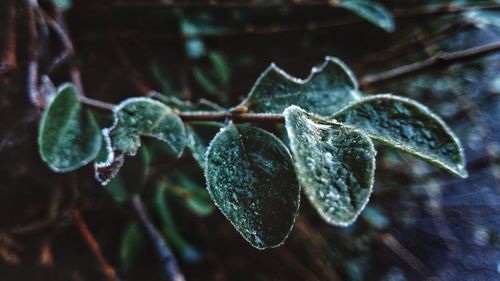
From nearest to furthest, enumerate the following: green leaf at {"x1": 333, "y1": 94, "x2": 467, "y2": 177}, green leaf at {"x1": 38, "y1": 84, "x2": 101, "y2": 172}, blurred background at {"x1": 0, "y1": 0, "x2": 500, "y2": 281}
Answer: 1. green leaf at {"x1": 333, "y1": 94, "x2": 467, "y2": 177}
2. green leaf at {"x1": 38, "y1": 84, "x2": 101, "y2": 172}
3. blurred background at {"x1": 0, "y1": 0, "x2": 500, "y2": 281}

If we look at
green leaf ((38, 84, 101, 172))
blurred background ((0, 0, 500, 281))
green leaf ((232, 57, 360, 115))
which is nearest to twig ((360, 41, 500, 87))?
blurred background ((0, 0, 500, 281))

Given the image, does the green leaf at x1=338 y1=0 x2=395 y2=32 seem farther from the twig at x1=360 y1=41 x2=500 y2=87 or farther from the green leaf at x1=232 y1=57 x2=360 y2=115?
the green leaf at x1=232 y1=57 x2=360 y2=115

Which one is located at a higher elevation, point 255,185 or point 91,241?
point 255,185

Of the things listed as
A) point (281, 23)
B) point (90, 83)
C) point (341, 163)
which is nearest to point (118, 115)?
point (341, 163)

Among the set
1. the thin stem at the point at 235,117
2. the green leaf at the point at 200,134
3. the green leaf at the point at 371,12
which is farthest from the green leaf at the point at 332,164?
the green leaf at the point at 371,12

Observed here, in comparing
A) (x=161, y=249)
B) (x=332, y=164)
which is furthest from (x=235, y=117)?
(x=161, y=249)

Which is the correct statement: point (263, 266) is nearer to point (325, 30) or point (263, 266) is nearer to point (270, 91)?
point (325, 30)

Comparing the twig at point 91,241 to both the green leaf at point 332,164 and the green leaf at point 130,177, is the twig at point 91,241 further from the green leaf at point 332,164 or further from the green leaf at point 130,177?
the green leaf at point 332,164

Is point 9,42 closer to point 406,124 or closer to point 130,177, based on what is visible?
point 130,177
